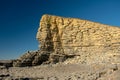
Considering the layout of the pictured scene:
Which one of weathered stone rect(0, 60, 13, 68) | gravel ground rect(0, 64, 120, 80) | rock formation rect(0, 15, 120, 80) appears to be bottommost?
gravel ground rect(0, 64, 120, 80)

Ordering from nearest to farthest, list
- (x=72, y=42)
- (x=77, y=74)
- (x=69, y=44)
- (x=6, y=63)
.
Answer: (x=77, y=74) → (x=6, y=63) → (x=72, y=42) → (x=69, y=44)

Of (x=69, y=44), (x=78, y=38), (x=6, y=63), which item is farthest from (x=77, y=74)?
(x=69, y=44)

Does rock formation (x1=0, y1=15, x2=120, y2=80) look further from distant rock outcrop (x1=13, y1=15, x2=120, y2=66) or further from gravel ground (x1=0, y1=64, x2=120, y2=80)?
gravel ground (x1=0, y1=64, x2=120, y2=80)

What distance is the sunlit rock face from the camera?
121 ft

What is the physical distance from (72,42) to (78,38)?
91 cm

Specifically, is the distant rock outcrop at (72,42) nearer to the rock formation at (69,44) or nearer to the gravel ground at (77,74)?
the rock formation at (69,44)

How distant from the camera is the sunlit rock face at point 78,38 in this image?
37.0 metres

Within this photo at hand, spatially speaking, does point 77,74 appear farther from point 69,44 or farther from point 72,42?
point 69,44

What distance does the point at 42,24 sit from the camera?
4181 centimetres

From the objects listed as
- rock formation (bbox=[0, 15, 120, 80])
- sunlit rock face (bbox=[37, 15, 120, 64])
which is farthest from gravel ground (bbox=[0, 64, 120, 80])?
sunlit rock face (bbox=[37, 15, 120, 64])

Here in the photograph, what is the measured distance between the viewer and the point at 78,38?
39.6 metres

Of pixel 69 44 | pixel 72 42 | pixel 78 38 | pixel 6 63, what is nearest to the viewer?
pixel 6 63

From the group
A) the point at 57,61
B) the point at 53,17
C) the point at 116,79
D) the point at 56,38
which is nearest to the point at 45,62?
the point at 57,61

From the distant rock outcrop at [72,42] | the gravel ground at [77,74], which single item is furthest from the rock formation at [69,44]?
the gravel ground at [77,74]
